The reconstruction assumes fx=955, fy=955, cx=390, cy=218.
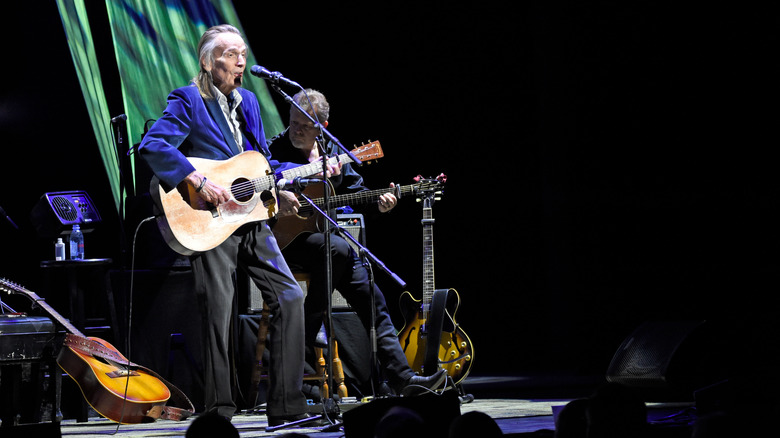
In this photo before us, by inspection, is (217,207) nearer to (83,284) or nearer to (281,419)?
Answer: (281,419)

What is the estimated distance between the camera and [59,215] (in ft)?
16.6

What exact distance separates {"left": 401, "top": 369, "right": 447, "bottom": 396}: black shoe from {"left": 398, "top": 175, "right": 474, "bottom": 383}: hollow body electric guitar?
0.75ft

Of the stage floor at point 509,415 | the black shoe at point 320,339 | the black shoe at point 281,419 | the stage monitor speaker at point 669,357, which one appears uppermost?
the stage monitor speaker at point 669,357

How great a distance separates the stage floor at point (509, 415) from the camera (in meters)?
3.73

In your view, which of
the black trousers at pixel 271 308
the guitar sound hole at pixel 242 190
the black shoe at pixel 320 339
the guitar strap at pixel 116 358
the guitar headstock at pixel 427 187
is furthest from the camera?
the black shoe at pixel 320 339

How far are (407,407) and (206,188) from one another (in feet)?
6.27

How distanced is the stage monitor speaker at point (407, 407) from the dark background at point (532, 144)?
11.2 feet

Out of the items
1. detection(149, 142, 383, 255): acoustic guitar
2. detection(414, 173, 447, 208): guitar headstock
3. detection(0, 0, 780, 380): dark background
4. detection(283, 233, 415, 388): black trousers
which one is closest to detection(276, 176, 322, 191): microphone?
detection(149, 142, 383, 255): acoustic guitar

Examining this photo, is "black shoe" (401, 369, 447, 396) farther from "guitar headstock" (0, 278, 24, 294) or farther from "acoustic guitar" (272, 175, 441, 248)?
"guitar headstock" (0, 278, 24, 294)

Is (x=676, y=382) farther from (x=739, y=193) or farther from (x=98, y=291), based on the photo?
(x=98, y=291)

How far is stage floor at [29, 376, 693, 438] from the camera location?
373 centimetres

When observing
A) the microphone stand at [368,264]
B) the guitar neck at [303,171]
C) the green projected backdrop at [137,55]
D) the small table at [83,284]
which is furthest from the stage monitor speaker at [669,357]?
the green projected backdrop at [137,55]

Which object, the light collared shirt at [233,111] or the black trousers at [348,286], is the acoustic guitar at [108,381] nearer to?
the black trousers at [348,286]

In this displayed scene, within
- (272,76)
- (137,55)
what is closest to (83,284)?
(137,55)
